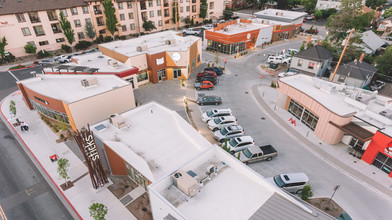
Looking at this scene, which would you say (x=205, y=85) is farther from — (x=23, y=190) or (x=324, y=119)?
(x=23, y=190)

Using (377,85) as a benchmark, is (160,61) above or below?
above

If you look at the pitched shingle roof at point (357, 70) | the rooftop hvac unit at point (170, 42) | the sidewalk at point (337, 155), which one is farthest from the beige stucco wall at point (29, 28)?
the pitched shingle roof at point (357, 70)

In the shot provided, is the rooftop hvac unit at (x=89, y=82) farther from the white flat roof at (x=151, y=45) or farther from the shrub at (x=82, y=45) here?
the shrub at (x=82, y=45)

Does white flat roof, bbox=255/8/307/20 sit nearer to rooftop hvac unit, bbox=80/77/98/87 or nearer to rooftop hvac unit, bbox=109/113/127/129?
rooftop hvac unit, bbox=80/77/98/87

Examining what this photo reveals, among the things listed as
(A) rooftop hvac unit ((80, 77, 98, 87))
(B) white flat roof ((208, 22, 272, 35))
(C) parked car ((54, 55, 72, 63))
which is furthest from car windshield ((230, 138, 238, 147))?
(C) parked car ((54, 55, 72, 63))

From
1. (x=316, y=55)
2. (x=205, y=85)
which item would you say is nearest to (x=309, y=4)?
(x=316, y=55)

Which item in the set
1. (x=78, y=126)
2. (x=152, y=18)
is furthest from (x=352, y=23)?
(x=78, y=126)
